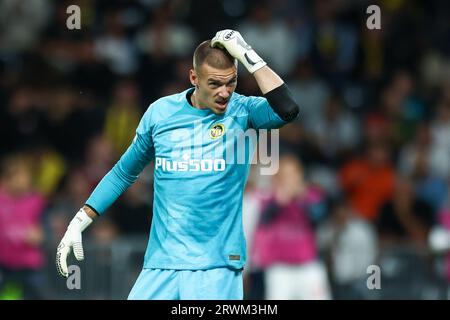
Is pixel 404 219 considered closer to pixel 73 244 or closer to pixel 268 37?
pixel 268 37

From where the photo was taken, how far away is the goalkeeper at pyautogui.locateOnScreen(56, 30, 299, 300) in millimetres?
7234

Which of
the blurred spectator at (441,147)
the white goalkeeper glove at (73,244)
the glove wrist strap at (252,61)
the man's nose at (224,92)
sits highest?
the glove wrist strap at (252,61)

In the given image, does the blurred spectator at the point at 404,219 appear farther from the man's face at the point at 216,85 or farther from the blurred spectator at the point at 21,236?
the man's face at the point at 216,85

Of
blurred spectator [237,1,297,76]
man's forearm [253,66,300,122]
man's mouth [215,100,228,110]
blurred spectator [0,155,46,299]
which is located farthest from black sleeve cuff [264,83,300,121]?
blurred spectator [237,1,297,76]

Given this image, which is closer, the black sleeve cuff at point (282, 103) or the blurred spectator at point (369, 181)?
the black sleeve cuff at point (282, 103)

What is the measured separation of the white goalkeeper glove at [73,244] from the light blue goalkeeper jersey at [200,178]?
489 millimetres

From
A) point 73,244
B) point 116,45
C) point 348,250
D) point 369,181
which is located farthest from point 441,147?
point 73,244

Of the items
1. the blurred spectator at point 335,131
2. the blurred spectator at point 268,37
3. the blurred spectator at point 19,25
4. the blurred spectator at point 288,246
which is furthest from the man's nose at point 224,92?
the blurred spectator at point 19,25

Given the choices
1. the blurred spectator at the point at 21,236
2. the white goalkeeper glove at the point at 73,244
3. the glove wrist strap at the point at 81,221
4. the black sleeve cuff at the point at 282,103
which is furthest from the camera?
the blurred spectator at the point at 21,236

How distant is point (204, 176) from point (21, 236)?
5.50 m

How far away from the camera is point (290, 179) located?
12.8 metres

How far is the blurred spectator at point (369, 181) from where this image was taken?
14.5 meters
